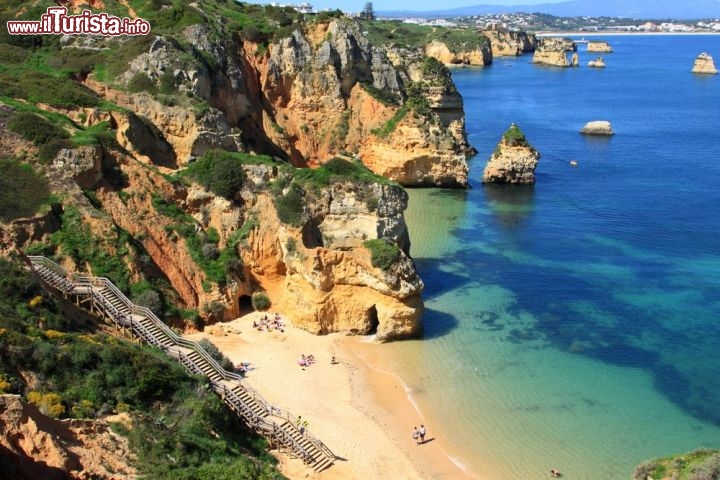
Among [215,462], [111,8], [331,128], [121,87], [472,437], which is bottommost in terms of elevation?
[472,437]

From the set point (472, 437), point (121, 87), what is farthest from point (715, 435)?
point (121, 87)

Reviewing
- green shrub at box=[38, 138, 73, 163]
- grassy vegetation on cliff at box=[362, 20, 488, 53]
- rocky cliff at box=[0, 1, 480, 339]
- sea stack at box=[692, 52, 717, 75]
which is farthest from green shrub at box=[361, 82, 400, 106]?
sea stack at box=[692, 52, 717, 75]

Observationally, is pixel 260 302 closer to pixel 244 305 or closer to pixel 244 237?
pixel 244 305

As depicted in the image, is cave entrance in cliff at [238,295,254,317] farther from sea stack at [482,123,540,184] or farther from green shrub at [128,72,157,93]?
sea stack at [482,123,540,184]

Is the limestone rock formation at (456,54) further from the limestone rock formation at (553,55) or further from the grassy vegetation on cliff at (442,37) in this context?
the limestone rock formation at (553,55)

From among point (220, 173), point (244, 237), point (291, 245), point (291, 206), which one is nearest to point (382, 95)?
point (220, 173)

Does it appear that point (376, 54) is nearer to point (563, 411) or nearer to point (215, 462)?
point (563, 411)
